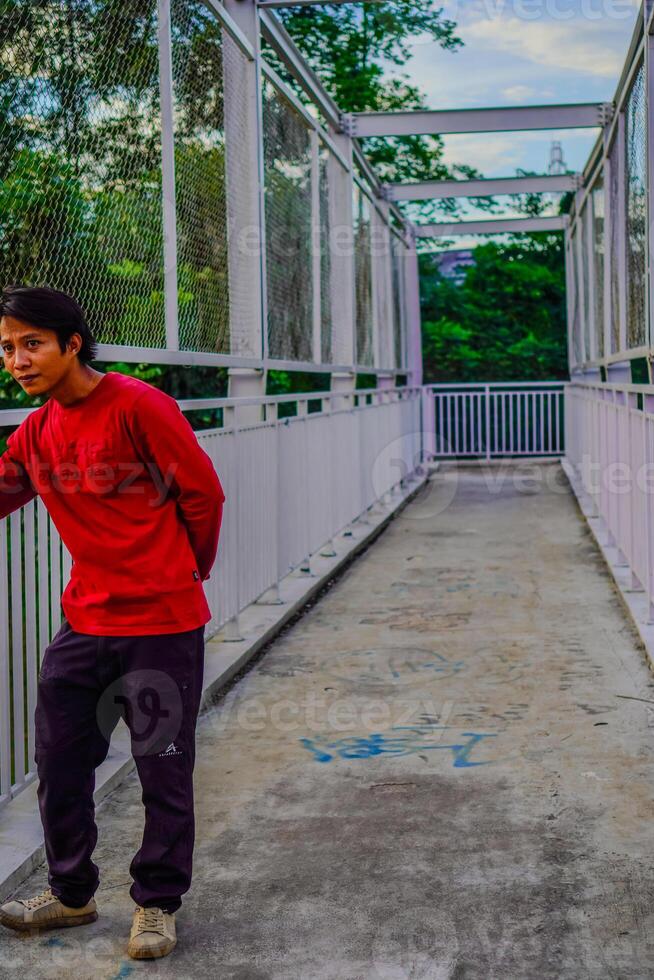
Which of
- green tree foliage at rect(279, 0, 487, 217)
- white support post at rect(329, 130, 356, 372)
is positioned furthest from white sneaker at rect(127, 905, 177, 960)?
green tree foliage at rect(279, 0, 487, 217)

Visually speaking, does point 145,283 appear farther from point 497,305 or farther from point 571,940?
point 497,305

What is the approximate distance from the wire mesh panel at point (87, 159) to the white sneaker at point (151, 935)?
1921mm

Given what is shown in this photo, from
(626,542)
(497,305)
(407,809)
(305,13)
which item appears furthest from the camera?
(497,305)

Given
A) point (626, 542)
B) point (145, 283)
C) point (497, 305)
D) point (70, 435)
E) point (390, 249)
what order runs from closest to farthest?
1. point (70, 435)
2. point (145, 283)
3. point (626, 542)
4. point (390, 249)
5. point (497, 305)

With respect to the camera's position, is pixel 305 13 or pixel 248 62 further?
pixel 305 13

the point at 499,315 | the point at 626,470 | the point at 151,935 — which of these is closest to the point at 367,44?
the point at 499,315

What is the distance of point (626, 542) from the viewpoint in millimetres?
8453

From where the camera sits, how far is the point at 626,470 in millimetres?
8164

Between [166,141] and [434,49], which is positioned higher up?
[434,49]

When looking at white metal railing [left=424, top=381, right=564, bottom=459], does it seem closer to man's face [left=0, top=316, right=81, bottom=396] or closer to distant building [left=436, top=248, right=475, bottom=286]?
distant building [left=436, top=248, right=475, bottom=286]

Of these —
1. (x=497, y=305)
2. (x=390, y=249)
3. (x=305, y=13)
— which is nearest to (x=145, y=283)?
(x=390, y=249)

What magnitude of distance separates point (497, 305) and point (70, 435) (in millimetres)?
31531

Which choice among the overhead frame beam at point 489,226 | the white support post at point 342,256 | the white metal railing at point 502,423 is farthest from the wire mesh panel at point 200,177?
the white metal railing at point 502,423

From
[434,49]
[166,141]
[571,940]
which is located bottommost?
[571,940]
